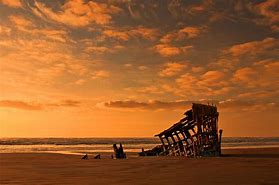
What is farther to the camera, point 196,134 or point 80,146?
point 80,146

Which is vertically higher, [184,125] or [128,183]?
[184,125]

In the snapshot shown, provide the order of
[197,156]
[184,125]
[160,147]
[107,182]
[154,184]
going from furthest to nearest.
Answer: [160,147], [184,125], [197,156], [107,182], [154,184]

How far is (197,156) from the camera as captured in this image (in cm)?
2625

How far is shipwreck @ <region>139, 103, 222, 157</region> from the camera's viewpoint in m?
26.6

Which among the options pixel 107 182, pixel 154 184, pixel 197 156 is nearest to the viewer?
pixel 154 184

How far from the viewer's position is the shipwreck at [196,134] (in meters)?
26.6

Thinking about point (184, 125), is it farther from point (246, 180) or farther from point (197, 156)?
point (246, 180)

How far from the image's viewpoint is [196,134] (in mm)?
26766

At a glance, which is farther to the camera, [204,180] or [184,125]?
[184,125]

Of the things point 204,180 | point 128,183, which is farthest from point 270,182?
point 128,183

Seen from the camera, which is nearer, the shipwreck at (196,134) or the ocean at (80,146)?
the shipwreck at (196,134)

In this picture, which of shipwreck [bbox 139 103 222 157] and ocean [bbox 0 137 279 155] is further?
ocean [bbox 0 137 279 155]

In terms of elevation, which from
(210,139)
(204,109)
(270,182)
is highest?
(204,109)

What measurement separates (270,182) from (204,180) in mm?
2022
